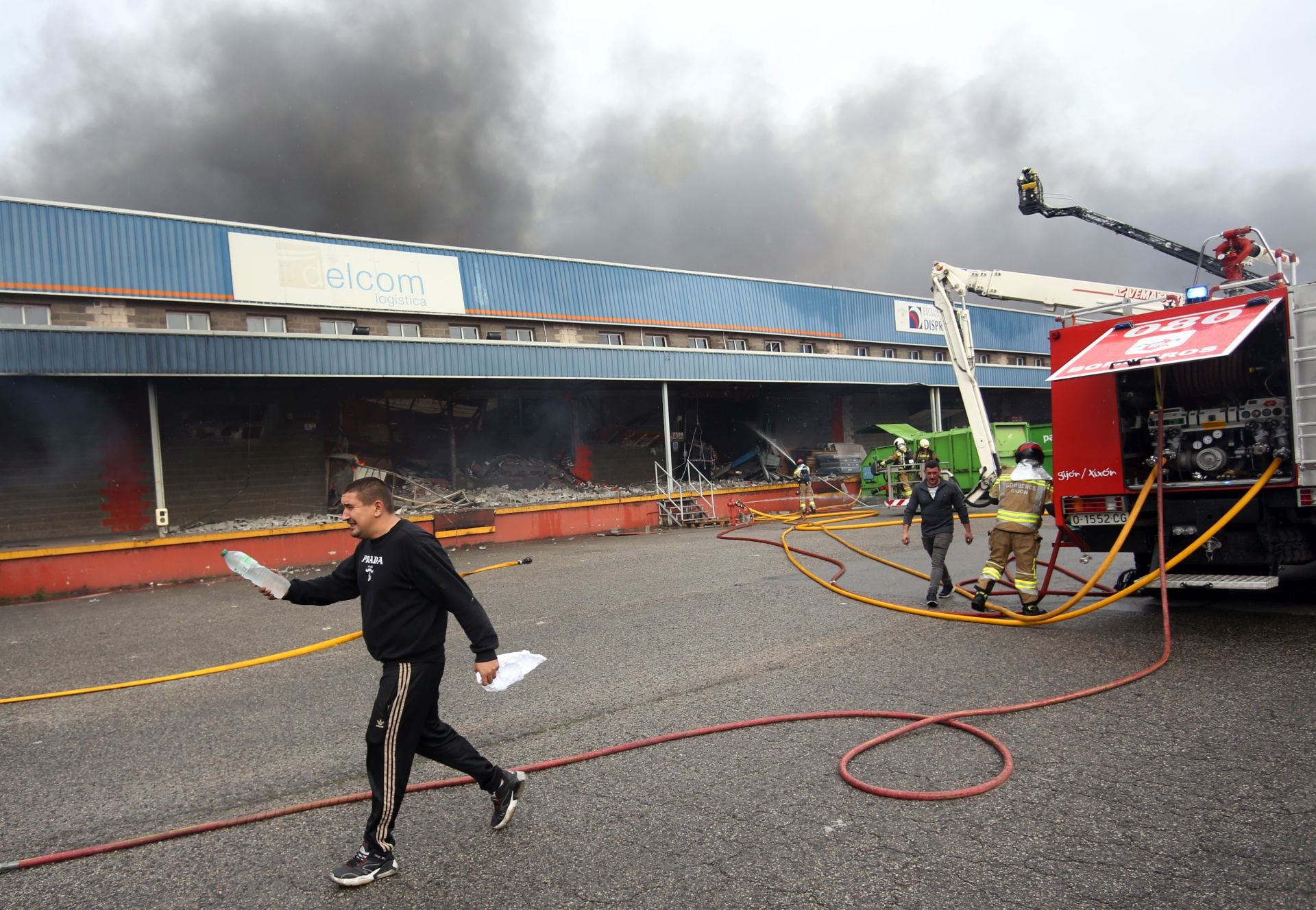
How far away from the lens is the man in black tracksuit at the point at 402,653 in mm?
3156

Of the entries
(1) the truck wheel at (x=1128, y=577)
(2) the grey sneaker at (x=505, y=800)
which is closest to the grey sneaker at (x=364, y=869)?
(2) the grey sneaker at (x=505, y=800)

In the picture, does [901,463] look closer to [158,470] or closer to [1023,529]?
[1023,529]

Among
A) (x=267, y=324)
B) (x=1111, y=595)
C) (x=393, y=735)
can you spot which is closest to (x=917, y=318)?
(x=267, y=324)

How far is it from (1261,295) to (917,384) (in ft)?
68.4

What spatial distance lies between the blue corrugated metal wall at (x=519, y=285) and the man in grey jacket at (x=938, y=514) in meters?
16.5

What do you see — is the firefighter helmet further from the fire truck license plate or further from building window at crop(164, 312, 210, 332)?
building window at crop(164, 312, 210, 332)

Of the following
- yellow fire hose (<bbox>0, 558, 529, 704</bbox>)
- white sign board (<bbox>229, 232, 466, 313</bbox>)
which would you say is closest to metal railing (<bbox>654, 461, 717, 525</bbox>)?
white sign board (<bbox>229, 232, 466, 313</bbox>)

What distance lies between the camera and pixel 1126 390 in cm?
739

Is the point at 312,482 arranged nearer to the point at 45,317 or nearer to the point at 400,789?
the point at 45,317

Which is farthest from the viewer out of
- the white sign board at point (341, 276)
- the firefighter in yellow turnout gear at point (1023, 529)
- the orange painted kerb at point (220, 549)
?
the white sign board at point (341, 276)

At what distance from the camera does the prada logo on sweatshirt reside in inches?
133

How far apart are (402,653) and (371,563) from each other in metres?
0.42

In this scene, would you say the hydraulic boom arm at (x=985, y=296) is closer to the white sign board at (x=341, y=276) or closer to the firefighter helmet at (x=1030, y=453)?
the firefighter helmet at (x=1030, y=453)

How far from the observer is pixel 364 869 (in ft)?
10.1
